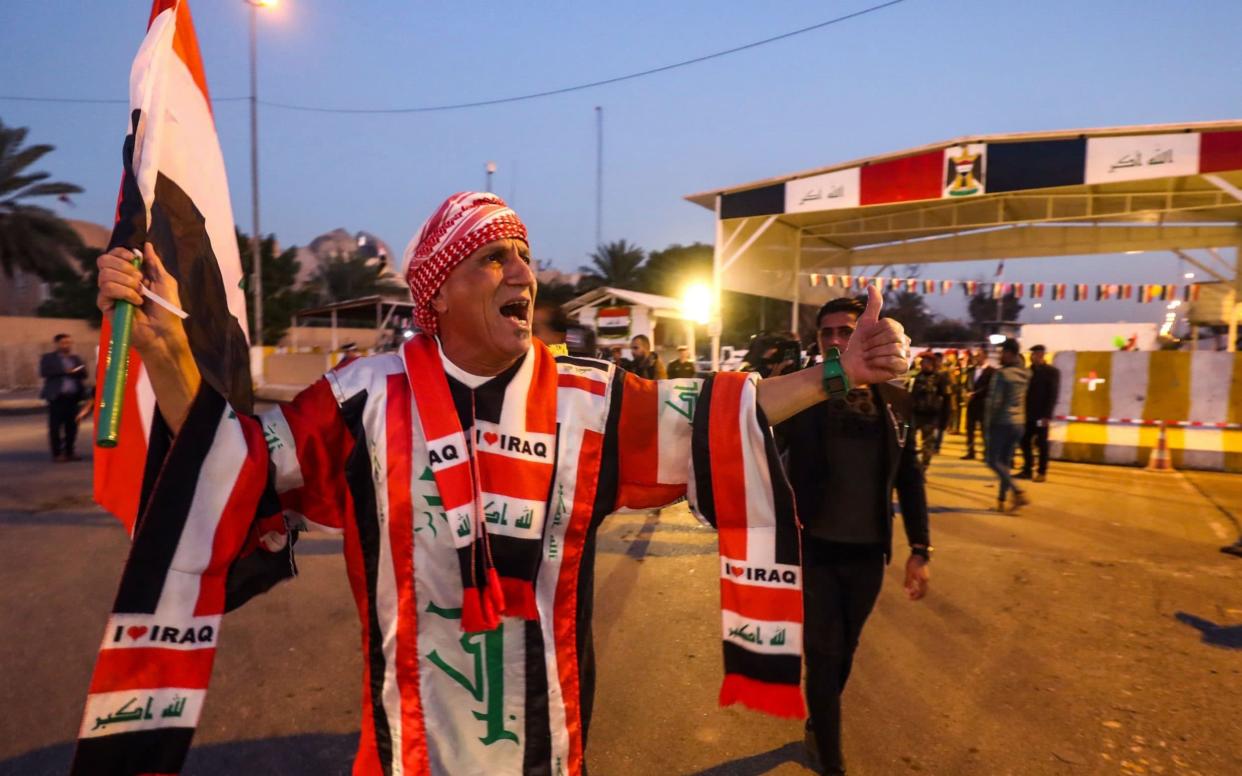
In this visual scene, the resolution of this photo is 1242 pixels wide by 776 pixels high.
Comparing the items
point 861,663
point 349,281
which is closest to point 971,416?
point 861,663

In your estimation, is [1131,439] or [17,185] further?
[17,185]

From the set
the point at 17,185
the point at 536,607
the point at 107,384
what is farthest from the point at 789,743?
the point at 17,185

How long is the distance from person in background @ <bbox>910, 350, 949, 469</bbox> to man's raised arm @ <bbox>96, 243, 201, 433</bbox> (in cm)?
892

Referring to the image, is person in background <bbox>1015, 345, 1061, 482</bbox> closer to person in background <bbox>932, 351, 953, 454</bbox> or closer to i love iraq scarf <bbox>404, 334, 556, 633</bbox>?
person in background <bbox>932, 351, 953, 454</bbox>

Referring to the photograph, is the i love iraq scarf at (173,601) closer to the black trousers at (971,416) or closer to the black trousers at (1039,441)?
the black trousers at (1039,441)

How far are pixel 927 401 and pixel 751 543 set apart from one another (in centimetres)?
892

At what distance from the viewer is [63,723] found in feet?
11.0

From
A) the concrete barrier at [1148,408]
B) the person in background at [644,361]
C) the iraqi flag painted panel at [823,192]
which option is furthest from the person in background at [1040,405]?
the iraqi flag painted panel at [823,192]

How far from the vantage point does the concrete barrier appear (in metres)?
10.9

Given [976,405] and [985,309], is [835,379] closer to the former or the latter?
[976,405]

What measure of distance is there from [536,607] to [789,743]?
2.24m

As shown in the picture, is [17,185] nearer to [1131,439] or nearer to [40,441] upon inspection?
[40,441]

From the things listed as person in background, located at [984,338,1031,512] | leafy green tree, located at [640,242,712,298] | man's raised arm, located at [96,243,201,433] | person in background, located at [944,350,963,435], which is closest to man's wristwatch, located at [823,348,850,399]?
man's raised arm, located at [96,243,201,433]

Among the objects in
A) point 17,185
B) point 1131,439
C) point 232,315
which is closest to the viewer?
point 232,315
